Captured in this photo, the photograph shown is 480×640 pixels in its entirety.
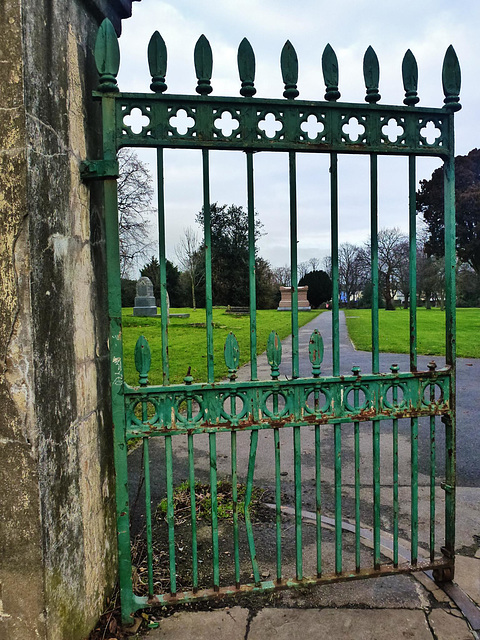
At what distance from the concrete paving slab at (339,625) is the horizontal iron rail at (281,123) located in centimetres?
242

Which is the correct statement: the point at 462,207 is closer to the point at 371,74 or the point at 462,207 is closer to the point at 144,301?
the point at 144,301

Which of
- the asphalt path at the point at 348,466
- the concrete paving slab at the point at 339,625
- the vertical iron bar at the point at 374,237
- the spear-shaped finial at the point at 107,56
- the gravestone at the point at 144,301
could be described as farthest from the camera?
the gravestone at the point at 144,301

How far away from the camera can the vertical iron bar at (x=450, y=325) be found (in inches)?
104

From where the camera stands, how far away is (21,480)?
1.91 metres

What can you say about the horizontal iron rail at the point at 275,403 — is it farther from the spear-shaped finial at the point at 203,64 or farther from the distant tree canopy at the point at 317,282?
the distant tree canopy at the point at 317,282

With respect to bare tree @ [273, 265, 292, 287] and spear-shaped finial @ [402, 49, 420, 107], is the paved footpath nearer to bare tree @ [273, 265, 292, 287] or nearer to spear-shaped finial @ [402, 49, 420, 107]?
spear-shaped finial @ [402, 49, 420, 107]

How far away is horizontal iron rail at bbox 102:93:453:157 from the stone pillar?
1.10 ft

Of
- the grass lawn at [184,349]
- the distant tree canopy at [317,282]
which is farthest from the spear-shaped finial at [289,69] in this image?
the distant tree canopy at [317,282]

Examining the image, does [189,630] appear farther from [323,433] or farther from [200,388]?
[323,433]

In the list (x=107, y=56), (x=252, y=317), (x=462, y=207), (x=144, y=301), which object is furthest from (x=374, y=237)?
(x=462, y=207)

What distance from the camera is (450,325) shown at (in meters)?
2.69

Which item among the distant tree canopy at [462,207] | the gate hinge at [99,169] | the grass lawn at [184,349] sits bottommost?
the grass lawn at [184,349]

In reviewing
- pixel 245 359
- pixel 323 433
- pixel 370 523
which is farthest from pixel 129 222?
pixel 370 523

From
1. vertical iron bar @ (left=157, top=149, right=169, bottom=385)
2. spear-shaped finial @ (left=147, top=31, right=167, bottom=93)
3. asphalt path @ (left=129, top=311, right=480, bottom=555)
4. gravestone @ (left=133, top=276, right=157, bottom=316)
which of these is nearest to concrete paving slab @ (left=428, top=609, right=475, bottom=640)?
asphalt path @ (left=129, top=311, right=480, bottom=555)
